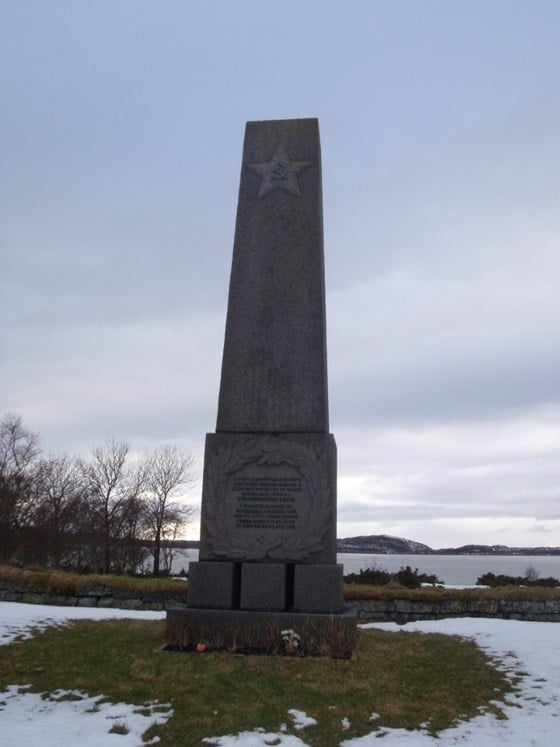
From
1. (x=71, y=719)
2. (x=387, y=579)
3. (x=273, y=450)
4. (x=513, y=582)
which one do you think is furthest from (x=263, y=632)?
(x=513, y=582)

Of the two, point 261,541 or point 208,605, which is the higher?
point 261,541

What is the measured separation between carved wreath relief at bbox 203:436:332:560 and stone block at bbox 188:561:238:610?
0.64 ft

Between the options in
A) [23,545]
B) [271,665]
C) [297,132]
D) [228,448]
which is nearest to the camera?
[271,665]

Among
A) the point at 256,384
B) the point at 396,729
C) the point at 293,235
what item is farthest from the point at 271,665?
the point at 293,235

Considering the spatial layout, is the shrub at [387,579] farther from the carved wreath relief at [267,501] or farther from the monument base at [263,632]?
the monument base at [263,632]

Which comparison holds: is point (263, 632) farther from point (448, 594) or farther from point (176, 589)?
point (448, 594)

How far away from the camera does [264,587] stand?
804 cm

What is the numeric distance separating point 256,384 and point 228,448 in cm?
100

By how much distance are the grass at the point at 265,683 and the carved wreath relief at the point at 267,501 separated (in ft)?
4.75

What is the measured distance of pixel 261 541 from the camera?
8.26m

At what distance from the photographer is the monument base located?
7457mm

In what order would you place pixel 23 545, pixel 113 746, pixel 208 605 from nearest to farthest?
pixel 113 746 → pixel 208 605 → pixel 23 545

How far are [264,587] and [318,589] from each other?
0.69 m

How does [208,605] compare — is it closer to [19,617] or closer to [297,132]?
[19,617]
